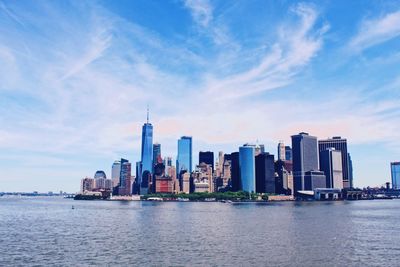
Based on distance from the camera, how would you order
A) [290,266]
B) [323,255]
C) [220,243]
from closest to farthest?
1. [290,266]
2. [323,255]
3. [220,243]

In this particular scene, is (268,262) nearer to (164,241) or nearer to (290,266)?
(290,266)

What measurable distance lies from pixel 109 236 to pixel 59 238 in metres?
11.1

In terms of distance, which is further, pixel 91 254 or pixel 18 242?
pixel 18 242

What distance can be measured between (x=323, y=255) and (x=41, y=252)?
4945 centimetres

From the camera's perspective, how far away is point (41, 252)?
74812 mm

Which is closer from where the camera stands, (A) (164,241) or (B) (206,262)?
(B) (206,262)

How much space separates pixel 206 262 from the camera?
65438 millimetres

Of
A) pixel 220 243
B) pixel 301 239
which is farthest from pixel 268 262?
pixel 301 239

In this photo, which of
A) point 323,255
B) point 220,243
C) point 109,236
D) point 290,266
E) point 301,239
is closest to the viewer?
point 290,266

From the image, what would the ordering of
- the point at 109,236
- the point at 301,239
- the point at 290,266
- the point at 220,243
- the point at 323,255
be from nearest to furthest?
the point at 290,266, the point at 323,255, the point at 220,243, the point at 301,239, the point at 109,236

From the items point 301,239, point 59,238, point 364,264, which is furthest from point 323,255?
point 59,238

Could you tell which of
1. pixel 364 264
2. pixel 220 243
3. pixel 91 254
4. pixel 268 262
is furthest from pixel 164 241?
pixel 364 264

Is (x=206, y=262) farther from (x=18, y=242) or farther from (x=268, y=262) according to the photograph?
(x=18, y=242)

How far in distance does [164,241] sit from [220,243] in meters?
12.2
